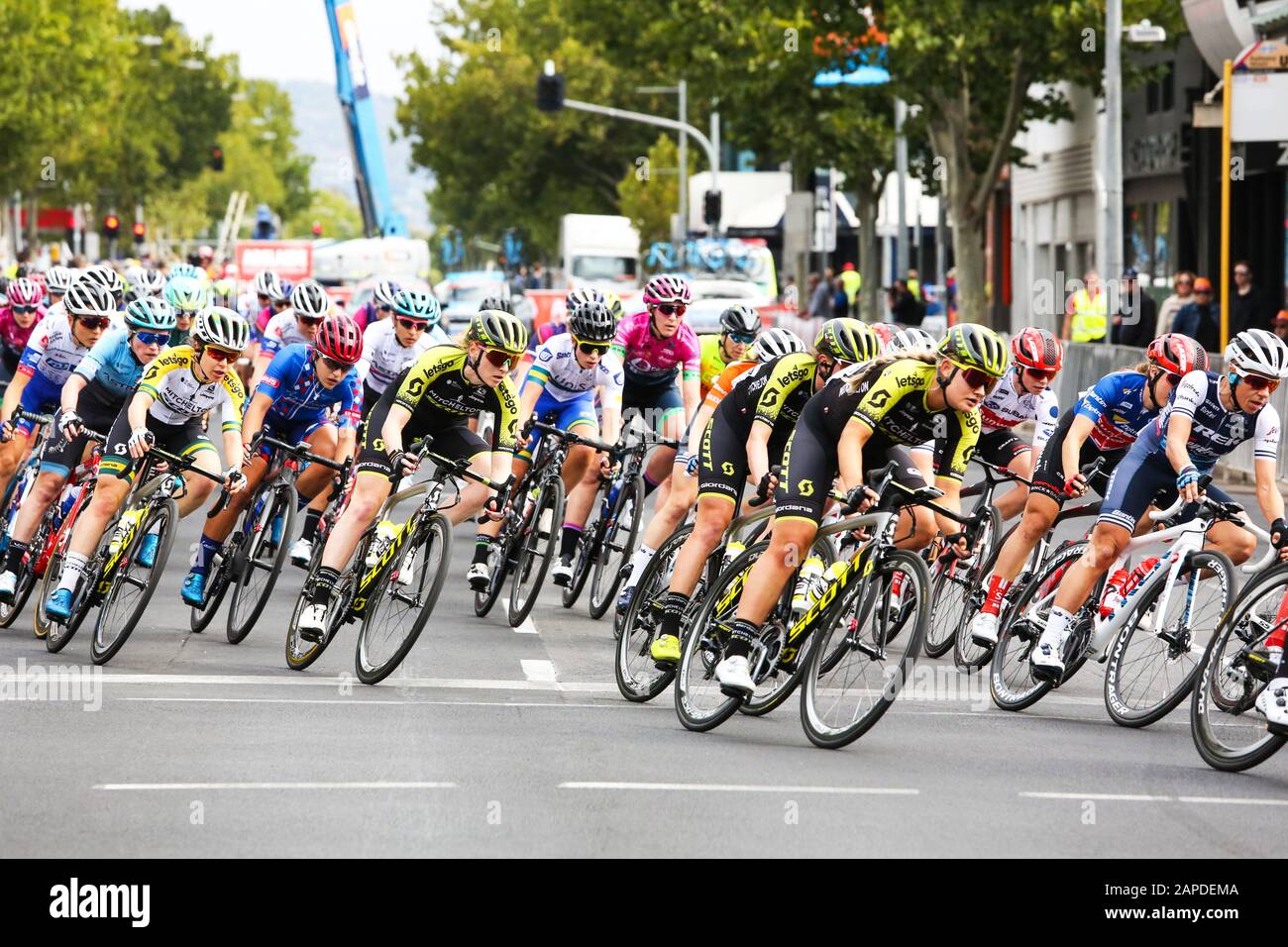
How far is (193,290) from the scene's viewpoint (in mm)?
14312

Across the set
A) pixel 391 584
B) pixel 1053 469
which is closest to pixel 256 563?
pixel 391 584

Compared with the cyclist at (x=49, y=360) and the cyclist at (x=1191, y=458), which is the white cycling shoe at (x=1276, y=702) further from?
the cyclist at (x=49, y=360)

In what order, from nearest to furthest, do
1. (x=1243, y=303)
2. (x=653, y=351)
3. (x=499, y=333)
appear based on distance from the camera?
(x=499, y=333) → (x=653, y=351) → (x=1243, y=303)

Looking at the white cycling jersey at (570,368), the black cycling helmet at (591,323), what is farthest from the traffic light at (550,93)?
the black cycling helmet at (591,323)

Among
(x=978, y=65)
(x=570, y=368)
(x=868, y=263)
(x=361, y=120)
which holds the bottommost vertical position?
(x=570, y=368)

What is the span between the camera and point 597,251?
192 feet

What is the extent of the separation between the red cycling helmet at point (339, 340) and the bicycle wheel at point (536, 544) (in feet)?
4.60

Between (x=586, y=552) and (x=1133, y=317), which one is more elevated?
(x=1133, y=317)

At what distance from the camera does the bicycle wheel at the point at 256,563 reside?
12117 mm

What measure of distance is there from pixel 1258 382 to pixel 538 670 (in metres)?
3.67

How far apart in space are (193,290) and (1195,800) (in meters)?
7.83

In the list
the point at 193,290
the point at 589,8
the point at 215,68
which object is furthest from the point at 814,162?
the point at 215,68

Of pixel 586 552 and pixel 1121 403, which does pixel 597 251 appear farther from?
pixel 1121 403

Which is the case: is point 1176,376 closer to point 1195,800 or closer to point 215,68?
point 1195,800
